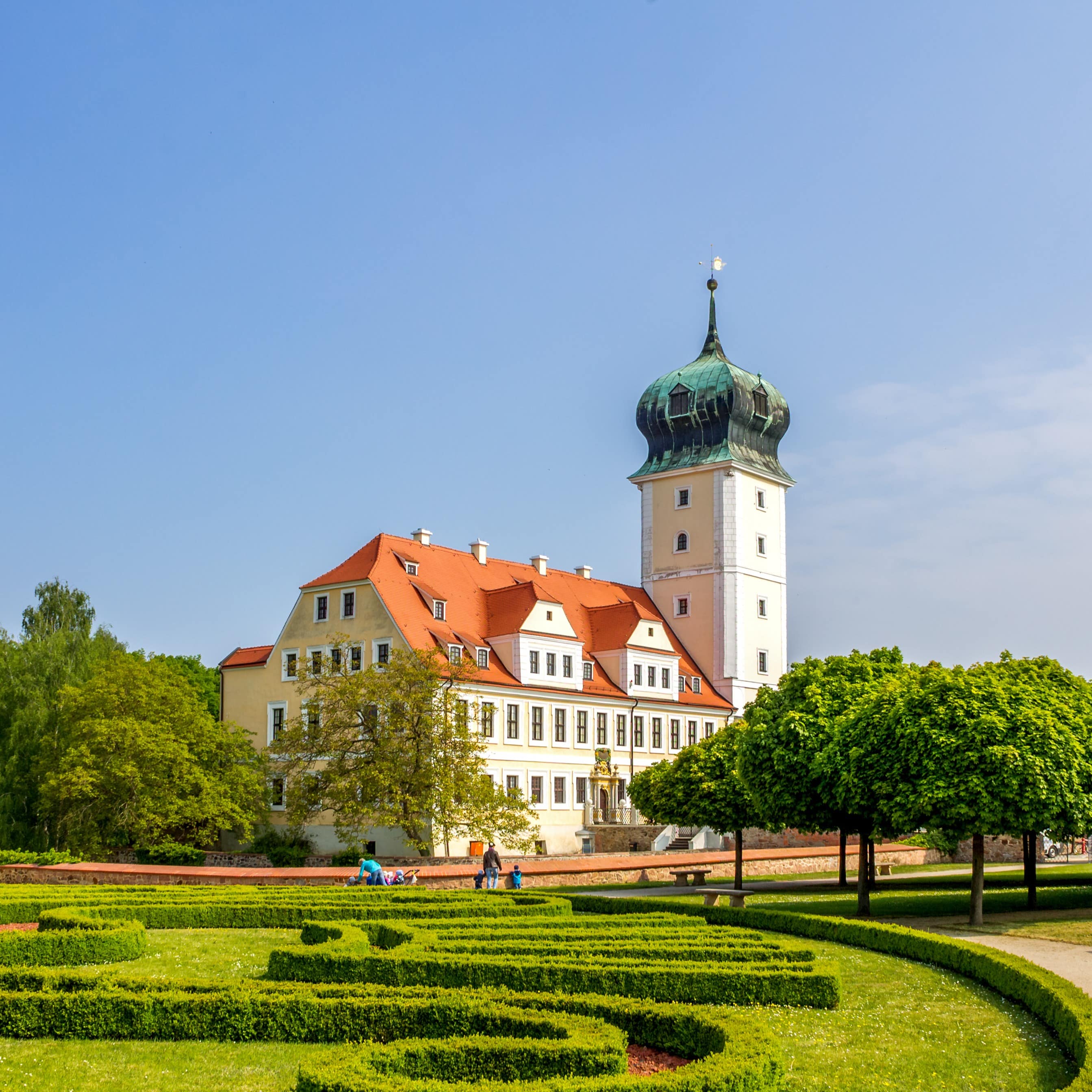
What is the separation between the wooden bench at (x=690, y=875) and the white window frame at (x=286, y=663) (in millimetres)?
21885

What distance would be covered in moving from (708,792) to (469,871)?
7738 millimetres

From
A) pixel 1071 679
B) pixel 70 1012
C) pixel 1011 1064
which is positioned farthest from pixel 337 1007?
pixel 1071 679

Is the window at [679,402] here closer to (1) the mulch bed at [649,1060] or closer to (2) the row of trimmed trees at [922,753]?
(2) the row of trimmed trees at [922,753]

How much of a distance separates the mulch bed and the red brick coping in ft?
80.2

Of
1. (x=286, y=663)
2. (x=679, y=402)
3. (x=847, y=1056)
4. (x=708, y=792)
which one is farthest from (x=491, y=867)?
(x=679, y=402)

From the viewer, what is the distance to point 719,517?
242 feet

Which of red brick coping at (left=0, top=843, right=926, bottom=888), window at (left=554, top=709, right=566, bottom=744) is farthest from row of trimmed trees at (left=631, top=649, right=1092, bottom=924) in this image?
window at (left=554, top=709, right=566, bottom=744)

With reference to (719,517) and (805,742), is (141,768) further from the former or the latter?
(719,517)

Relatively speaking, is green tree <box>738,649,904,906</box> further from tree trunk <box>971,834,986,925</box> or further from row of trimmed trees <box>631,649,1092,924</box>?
tree trunk <box>971,834,986,925</box>

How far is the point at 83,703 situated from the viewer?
160ft

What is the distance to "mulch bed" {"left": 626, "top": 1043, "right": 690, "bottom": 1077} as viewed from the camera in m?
13.2

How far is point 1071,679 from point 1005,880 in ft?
40.6

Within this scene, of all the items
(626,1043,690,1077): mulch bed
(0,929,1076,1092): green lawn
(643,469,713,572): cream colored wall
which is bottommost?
(0,929,1076,1092): green lawn

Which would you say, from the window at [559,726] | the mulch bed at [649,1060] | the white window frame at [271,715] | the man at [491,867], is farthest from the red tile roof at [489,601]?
the mulch bed at [649,1060]
